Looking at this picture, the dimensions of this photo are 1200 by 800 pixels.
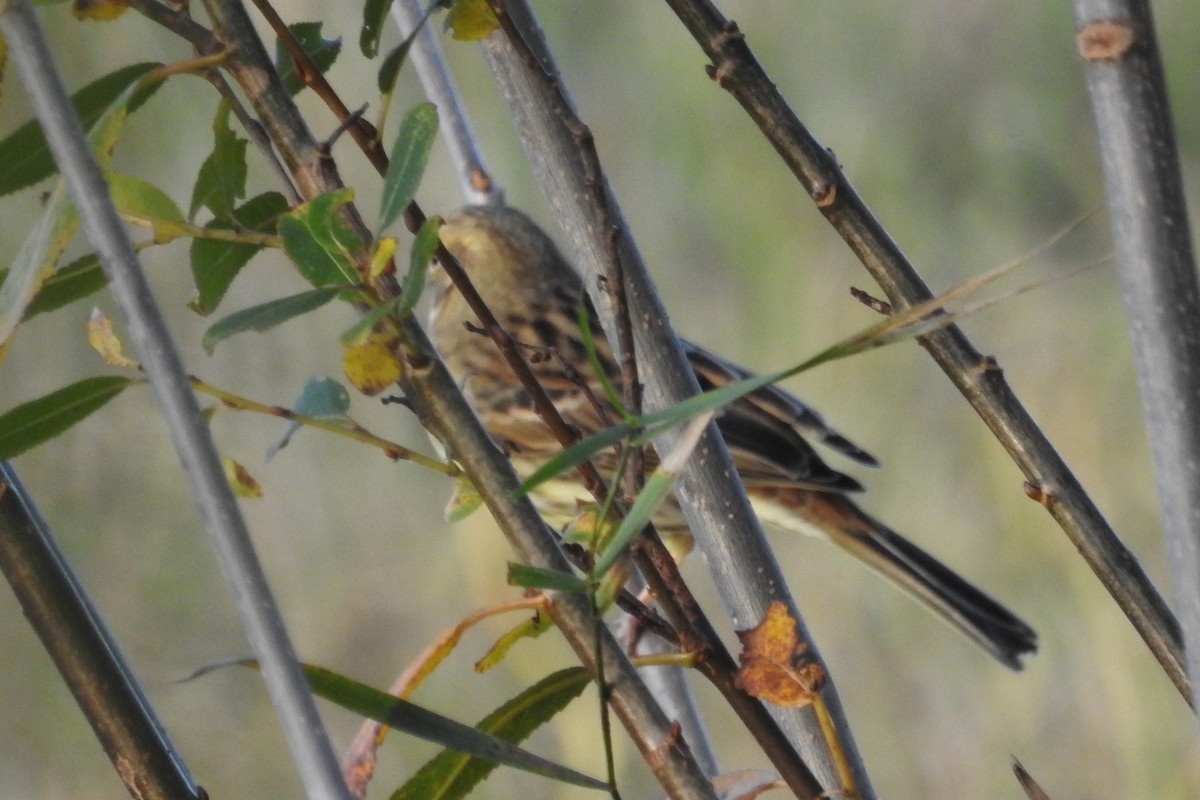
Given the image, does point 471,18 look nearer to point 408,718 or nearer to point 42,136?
point 42,136

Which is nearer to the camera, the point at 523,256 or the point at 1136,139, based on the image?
the point at 1136,139

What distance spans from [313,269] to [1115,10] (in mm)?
340

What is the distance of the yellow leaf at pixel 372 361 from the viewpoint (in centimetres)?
64

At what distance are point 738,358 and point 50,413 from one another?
472 cm

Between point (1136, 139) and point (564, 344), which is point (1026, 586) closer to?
point (564, 344)

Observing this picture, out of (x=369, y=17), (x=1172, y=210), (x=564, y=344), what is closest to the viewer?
(x=1172, y=210)

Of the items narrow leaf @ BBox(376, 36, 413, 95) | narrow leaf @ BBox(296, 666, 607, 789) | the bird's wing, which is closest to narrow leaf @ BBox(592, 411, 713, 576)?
narrow leaf @ BBox(296, 666, 607, 789)

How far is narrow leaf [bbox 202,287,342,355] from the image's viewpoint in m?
0.66

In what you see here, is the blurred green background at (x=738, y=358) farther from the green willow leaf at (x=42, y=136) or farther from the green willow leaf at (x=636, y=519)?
the green willow leaf at (x=636, y=519)

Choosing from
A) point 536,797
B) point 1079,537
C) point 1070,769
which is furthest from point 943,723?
point 1079,537

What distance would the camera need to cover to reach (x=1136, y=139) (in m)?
0.55

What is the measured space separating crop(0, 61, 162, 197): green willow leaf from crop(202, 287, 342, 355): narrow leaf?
116 mm

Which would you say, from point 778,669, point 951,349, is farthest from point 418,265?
point 951,349

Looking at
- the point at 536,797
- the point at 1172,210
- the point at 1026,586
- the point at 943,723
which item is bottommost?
the point at 1172,210
